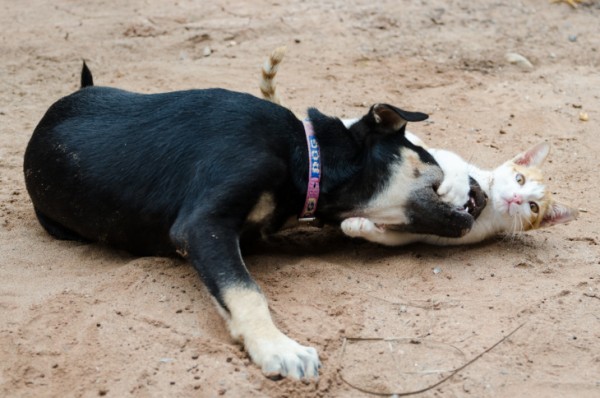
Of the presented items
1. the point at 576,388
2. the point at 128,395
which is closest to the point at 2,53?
the point at 128,395

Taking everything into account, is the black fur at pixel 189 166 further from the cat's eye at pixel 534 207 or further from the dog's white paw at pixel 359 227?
the cat's eye at pixel 534 207

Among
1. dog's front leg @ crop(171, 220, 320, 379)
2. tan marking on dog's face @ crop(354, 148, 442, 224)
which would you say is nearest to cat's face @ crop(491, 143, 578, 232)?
tan marking on dog's face @ crop(354, 148, 442, 224)

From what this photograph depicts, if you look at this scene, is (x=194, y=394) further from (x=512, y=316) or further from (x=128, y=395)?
(x=512, y=316)

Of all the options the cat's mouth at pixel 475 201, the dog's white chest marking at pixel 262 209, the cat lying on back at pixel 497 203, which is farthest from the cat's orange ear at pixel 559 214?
the dog's white chest marking at pixel 262 209

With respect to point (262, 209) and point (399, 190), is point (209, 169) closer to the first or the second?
point (262, 209)

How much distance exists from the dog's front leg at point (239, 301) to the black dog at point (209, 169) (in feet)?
0.17

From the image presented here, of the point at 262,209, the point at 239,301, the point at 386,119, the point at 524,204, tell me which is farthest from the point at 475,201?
the point at 239,301

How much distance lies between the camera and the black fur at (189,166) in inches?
180

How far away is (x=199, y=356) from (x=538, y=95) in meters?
5.26

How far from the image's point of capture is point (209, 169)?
4.58 m

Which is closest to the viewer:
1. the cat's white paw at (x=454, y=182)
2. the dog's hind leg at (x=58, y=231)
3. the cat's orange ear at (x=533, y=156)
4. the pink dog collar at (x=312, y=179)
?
the pink dog collar at (x=312, y=179)

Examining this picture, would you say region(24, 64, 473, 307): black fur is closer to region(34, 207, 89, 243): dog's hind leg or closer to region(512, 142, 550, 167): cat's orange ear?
region(34, 207, 89, 243): dog's hind leg

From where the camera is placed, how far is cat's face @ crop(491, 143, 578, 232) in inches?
208

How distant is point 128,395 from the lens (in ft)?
11.7
